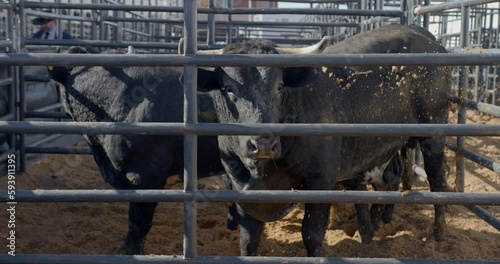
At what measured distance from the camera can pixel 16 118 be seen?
6.68 meters

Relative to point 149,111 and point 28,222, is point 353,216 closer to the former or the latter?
point 149,111

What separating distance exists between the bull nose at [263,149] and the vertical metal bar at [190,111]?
0.49 meters

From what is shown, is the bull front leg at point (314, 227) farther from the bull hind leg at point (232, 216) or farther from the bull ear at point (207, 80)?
the bull hind leg at point (232, 216)

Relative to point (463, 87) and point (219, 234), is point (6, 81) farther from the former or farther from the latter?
point (463, 87)

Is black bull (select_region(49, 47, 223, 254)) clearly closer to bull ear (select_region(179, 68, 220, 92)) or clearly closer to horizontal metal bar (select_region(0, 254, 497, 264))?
bull ear (select_region(179, 68, 220, 92))

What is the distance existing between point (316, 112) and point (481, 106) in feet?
4.18

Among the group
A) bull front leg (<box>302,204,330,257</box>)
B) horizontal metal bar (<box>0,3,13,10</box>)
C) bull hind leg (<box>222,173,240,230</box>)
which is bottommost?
bull hind leg (<box>222,173,240,230</box>)

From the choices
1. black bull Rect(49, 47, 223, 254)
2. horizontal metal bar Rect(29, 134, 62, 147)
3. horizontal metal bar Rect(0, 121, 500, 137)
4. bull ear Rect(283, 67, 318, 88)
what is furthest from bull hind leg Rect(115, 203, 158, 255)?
horizontal metal bar Rect(29, 134, 62, 147)

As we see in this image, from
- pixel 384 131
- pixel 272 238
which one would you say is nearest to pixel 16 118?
pixel 272 238

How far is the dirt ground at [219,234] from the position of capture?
4.75 metres

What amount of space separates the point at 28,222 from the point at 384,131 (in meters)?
3.49

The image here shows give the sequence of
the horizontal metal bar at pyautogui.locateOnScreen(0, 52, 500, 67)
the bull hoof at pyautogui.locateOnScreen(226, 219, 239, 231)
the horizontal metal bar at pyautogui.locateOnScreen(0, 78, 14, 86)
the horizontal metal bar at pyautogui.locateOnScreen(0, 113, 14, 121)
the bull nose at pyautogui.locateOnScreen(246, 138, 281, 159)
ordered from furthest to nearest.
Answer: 1. the horizontal metal bar at pyautogui.locateOnScreen(0, 113, 14, 121)
2. the horizontal metal bar at pyautogui.locateOnScreen(0, 78, 14, 86)
3. the bull hoof at pyautogui.locateOnScreen(226, 219, 239, 231)
4. the bull nose at pyautogui.locateOnScreen(246, 138, 281, 159)
5. the horizontal metal bar at pyautogui.locateOnScreen(0, 52, 500, 67)

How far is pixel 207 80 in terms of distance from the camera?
3809 mm

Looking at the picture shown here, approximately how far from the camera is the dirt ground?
4746 mm
